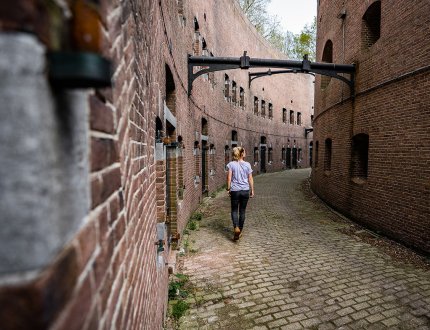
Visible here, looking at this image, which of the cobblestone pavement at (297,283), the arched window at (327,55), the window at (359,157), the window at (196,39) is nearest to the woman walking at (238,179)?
the cobblestone pavement at (297,283)

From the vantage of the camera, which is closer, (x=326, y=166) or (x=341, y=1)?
(x=341, y=1)

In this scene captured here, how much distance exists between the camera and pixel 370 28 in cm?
820

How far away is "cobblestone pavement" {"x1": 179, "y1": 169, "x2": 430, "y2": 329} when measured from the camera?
3512 mm

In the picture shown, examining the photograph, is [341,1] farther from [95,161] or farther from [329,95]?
[95,161]

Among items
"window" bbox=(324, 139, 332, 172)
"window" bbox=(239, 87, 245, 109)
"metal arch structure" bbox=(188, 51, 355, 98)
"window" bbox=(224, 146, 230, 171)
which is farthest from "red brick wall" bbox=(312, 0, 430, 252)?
"window" bbox=(239, 87, 245, 109)

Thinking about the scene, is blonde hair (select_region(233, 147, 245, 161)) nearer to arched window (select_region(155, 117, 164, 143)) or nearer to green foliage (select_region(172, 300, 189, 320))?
arched window (select_region(155, 117, 164, 143))

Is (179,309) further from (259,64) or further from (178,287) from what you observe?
(259,64)

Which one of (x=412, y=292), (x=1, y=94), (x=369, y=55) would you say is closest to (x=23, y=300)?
(x=1, y=94)

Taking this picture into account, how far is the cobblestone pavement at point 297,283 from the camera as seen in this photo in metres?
3.51

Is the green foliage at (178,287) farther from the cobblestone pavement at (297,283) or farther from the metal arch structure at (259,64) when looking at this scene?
the metal arch structure at (259,64)

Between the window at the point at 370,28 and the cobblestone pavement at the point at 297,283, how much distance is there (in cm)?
558

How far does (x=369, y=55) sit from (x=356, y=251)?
17.7ft

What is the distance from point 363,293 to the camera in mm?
4105

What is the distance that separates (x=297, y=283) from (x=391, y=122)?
4.74 metres
